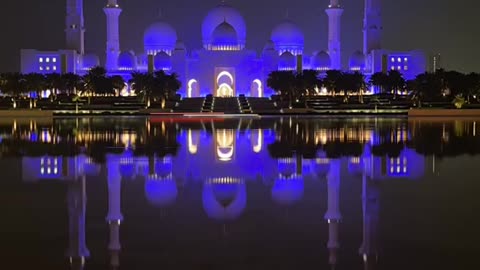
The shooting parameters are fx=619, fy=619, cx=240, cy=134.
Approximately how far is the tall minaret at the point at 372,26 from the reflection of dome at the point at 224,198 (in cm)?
4478

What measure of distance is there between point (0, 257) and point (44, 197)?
2482 mm

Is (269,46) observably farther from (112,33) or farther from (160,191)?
(160,191)

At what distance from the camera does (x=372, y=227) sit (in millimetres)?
5496

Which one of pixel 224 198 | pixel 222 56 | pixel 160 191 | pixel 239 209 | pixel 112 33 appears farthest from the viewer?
pixel 222 56

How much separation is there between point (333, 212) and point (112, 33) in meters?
43.4

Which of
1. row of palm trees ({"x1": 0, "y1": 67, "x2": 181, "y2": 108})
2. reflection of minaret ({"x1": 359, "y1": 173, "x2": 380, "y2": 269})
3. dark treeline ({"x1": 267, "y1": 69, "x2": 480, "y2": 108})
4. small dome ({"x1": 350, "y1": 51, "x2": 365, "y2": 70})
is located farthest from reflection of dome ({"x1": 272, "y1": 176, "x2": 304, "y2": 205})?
small dome ({"x1": 350, "y1": 51, "x2": 365, "y2": 70})

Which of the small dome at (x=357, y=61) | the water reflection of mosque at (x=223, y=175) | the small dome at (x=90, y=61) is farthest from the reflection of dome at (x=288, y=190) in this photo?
the small dome at (x=90, y=61)

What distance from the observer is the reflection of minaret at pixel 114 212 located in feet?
15.3

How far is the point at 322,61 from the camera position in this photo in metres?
48.8

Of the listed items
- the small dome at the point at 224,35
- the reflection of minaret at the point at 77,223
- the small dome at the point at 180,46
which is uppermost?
the small dome at the point at 224,35

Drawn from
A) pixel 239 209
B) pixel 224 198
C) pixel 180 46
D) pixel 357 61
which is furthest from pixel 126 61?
pixel 239 209

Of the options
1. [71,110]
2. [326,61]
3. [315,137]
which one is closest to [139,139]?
[315,137]

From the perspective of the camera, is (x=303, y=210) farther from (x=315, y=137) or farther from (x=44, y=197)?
(x=315, y=137)

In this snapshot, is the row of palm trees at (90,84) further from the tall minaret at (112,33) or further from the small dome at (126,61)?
the small dome at (126,61)
